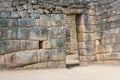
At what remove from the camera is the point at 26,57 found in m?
7.42

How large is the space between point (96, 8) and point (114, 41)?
1.79 m

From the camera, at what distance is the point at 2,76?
6.14 m

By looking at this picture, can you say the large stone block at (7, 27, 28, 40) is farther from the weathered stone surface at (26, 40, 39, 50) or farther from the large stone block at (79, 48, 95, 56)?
the large stone block at (79, 48, 95, 56)

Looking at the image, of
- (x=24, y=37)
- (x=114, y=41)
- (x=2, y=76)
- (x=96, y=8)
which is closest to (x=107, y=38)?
(x=114, y=41)

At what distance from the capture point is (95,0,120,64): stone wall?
8.75 metres

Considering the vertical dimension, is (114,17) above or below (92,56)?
above

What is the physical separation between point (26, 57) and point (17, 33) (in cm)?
83

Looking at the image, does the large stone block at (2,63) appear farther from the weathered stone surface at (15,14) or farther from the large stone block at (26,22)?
the weathered stone surface at (15,14)

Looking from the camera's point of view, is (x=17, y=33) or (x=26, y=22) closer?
(x=17, y=33)

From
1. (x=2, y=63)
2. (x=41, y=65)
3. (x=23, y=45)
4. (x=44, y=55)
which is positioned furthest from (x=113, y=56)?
(x=2, y=63)

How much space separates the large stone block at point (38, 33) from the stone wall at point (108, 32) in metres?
2.68

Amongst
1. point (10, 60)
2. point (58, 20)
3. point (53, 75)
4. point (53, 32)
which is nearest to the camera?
point (53, 75)

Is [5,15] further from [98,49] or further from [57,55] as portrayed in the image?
[98,49]

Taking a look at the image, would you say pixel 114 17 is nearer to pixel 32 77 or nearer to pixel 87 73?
pixel 87 73
